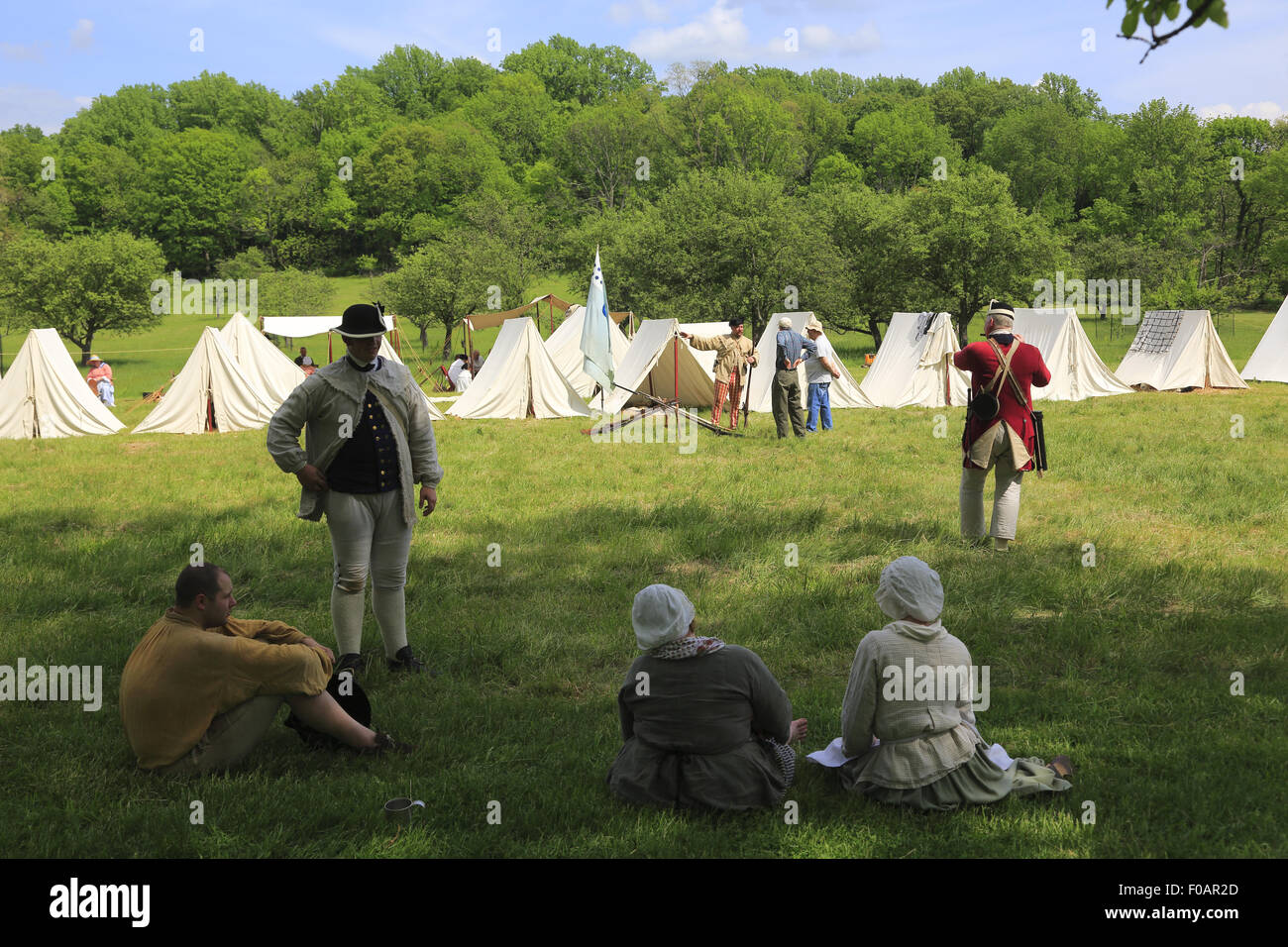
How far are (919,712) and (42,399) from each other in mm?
17019

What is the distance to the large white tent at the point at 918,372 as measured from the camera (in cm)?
1808

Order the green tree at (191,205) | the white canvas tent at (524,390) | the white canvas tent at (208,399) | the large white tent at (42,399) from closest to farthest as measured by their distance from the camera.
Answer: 1. the large white tent at (42,399)
2. the white canvas tent at (208,399)
3. the white canvas tent at (524,390)
4. the green tree at (191,205)

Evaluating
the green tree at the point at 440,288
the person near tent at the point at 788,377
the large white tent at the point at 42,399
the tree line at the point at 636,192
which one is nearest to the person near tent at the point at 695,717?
the person near tent at the point at 788,377

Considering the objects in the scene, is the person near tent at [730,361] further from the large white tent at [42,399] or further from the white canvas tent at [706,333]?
the large white tent at [42,399]

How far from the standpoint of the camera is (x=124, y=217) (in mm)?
66688

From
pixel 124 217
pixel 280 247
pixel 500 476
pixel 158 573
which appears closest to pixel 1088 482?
pixel 500 476

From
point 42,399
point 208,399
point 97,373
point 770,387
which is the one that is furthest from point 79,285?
point 770,387

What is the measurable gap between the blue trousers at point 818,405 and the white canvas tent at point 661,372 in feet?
10.5

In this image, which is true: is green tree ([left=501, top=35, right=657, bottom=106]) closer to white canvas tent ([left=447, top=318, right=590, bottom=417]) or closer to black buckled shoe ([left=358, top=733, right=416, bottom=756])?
white canvas tent ([left=447, top=318, right=590, bottom=417])

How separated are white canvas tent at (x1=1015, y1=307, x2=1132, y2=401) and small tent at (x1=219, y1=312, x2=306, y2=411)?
47.0 ft

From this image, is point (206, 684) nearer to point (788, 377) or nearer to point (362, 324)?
point (362, 324)

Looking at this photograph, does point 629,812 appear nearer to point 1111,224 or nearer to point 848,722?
point 848,722

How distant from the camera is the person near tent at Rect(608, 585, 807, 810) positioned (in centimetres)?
339

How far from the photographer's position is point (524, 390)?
59.0 feet
